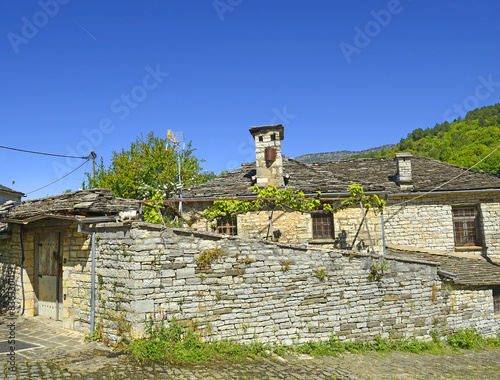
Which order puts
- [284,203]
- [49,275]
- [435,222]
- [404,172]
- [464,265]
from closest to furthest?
[49,275]
[284,203]
[464,265]
[435,222]
[404,172]

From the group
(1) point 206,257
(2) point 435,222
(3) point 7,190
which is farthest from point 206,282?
(3) point 7,190

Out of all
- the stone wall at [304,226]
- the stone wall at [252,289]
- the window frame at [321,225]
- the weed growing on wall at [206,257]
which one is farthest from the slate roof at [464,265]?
the weed growing on wall at [206,257]

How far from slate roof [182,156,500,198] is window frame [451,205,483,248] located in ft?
3.74

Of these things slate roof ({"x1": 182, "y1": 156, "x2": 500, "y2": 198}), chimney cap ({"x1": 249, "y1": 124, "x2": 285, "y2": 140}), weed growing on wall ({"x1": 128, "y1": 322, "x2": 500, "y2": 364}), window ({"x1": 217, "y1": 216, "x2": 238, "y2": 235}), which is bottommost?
weed growing on wall ({"x1": 128, "y1": 322, "x2": 500, "y2": 364})

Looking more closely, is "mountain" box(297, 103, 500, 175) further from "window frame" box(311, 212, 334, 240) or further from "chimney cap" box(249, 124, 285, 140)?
"chimney cap" box(249, 124, 285, 140)

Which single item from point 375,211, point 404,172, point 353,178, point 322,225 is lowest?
point 322,225

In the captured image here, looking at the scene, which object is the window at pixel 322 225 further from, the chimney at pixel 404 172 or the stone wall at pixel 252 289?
the chimney at pixel 404 172

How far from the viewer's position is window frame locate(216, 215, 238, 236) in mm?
13203

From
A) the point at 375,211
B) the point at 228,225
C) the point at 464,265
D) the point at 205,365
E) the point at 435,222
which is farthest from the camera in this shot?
the point at 435,222

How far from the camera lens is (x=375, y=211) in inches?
502

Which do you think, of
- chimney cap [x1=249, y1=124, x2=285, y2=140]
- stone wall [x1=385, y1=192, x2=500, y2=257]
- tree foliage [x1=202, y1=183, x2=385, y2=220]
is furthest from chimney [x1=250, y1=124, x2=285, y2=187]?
stone wall [x1=385, y1=192, x2=500, y2=257]

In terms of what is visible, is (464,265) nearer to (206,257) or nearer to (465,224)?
(465,224)

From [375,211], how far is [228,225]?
17.3ft

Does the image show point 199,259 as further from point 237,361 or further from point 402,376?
point 402,376
